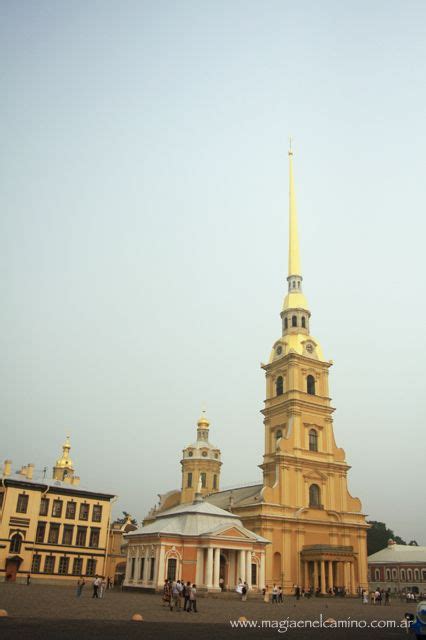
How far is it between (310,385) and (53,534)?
100 feet

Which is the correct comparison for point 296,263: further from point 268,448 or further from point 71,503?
point 71,503

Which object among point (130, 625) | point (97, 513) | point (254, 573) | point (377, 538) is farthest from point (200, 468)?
point (130, 625)

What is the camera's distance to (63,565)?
51.9 metres

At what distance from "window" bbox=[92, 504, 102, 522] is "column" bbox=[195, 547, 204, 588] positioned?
711 inches

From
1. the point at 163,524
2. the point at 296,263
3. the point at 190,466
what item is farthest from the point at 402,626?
the point at 190,466

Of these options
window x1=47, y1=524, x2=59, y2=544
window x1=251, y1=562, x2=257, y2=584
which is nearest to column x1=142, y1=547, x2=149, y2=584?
window x1=251, y1=562, x2=257, y2=584

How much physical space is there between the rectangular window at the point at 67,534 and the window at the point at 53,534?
0.74 metres

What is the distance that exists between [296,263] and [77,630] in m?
56.4

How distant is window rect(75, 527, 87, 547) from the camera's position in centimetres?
5386

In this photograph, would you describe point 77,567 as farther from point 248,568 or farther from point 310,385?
point 310,385

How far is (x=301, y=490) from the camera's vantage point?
177 feet


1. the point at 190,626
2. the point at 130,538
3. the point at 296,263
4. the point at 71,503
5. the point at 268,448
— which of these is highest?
the point at 296,263

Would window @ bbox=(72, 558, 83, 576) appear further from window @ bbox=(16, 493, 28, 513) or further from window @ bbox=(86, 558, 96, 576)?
window @ bbox=(16, 493, 28, 513)

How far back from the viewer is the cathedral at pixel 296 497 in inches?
1893
